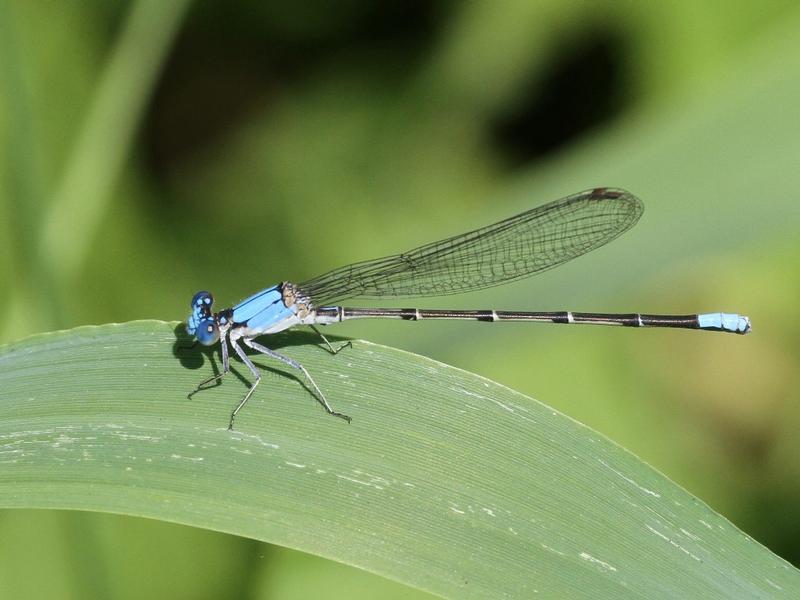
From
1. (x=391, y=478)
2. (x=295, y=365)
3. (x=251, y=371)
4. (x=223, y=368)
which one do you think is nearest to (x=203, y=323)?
(x=223, y=368)

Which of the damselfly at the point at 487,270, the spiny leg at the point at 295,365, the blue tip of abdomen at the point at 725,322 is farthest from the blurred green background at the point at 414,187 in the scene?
the spiny leg at the point at 295,365

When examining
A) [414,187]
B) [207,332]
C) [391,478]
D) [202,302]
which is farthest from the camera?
[414,187]

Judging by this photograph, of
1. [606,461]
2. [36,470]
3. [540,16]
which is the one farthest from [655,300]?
[36,470]

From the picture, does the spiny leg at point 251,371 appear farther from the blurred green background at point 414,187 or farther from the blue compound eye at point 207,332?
the blurred green background at point 414,187

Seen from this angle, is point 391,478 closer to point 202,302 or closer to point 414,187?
point 202,302

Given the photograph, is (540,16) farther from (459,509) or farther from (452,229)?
(459,509)

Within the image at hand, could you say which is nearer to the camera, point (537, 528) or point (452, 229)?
point (537, 528)
